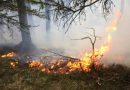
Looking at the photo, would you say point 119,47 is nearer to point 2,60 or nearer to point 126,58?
point 126,58

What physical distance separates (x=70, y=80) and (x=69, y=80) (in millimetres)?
41

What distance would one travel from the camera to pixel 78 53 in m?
15.2

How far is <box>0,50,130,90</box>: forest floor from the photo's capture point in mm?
9602

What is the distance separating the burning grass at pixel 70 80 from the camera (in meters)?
9.61

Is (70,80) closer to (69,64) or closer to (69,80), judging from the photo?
(69,80)

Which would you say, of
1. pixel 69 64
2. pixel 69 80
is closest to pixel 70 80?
pixel 69 80

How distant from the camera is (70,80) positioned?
33.2 feet

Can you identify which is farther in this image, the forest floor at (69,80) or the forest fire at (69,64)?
the forest fire at (69,64)

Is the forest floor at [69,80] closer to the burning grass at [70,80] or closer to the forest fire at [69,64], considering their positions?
the burning grass at [70,80]

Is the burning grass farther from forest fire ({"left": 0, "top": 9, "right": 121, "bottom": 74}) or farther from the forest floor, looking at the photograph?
forest fire ({"left": 0, "top": 9, "right": 121, "bottom": 74})

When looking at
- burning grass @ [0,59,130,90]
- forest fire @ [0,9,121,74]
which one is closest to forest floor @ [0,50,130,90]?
burning grass @ [0,59,130,90]

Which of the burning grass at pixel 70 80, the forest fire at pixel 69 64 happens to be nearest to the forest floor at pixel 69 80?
the burning grass at pixel 70 80

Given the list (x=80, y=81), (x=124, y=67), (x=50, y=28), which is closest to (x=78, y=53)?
(x=124, y=67)

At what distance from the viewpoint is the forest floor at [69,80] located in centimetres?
960
